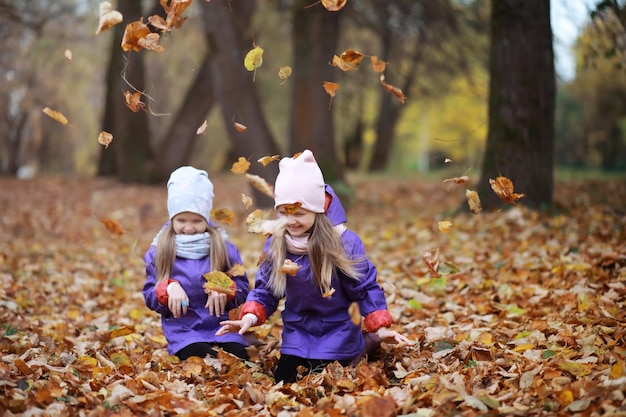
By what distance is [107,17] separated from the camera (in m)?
3.58

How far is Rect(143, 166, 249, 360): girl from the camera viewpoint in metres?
4.00

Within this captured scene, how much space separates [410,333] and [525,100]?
412 cm

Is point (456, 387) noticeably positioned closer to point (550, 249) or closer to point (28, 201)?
point (550, 249)

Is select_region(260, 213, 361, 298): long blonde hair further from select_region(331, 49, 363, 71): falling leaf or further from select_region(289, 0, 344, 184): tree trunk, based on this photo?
select_region(289, 0, 344, 184): tree trunk

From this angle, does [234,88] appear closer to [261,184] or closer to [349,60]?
[261,184]

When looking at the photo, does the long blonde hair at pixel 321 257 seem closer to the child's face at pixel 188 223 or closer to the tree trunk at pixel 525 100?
the child's face at pixel 188 223

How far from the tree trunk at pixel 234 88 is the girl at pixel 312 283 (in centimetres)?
637

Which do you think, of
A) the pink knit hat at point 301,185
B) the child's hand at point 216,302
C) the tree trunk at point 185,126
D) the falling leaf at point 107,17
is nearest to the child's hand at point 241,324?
the child's hand at point 216,302

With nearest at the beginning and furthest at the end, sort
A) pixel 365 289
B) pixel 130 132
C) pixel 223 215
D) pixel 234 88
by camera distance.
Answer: pixel 365 289 → pixel 223 215 → pixel 234 88 → pixel 130 132

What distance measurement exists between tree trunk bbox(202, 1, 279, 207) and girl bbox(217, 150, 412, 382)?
6371 millimetres

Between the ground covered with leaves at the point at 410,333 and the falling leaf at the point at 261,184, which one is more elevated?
the falling leaf at the point at 261,184

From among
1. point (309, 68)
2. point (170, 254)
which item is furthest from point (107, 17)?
point (309, 68)

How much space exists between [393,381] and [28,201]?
35.6 feet

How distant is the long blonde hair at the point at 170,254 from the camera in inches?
159
